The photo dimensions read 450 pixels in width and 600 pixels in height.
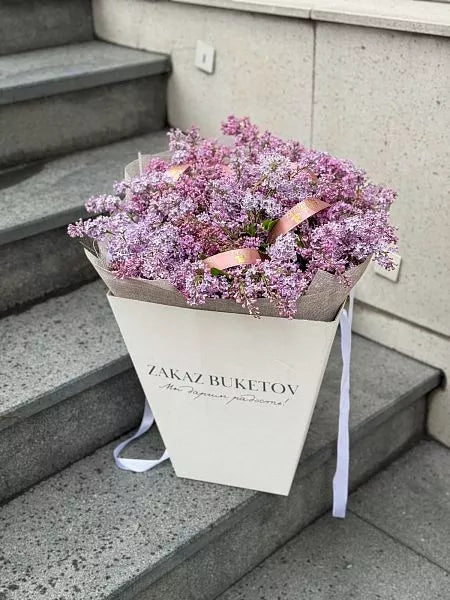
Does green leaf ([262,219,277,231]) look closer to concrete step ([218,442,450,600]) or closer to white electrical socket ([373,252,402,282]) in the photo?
white electrical socket ([373,252,402,282])

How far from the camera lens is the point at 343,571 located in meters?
1.49

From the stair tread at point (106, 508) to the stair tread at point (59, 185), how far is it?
21 centimetres

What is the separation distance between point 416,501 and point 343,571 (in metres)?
0.29

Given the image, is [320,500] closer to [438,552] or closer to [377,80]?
[438,552]

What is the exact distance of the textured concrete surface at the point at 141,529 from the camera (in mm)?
→ 1258

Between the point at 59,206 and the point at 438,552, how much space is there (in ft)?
3.78

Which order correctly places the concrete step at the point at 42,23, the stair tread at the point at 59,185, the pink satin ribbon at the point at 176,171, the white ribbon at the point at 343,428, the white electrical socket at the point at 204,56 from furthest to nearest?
the concrete step at the point at 42,23, the white electrical socket at the point at 204,56, the stair tread at the point at 59,185, the white ribbon at the point at 343,428, the pink satin ribbon at the point at 176,171

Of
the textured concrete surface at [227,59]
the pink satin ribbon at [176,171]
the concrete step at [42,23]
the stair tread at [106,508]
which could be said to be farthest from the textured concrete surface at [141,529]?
the concrete step at [42,23]

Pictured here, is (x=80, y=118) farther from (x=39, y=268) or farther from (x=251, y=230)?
(x=251, y=230)

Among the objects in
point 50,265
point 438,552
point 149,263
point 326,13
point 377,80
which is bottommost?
point 438,552

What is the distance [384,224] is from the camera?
1.16 metres

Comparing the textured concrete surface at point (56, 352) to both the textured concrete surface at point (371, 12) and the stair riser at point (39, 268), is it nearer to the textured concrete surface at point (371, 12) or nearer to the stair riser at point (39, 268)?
the stair riser at point (39, 268)

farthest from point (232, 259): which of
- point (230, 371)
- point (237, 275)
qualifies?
point (230, 371)

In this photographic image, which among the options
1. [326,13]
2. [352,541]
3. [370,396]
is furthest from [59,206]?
[352,541]
